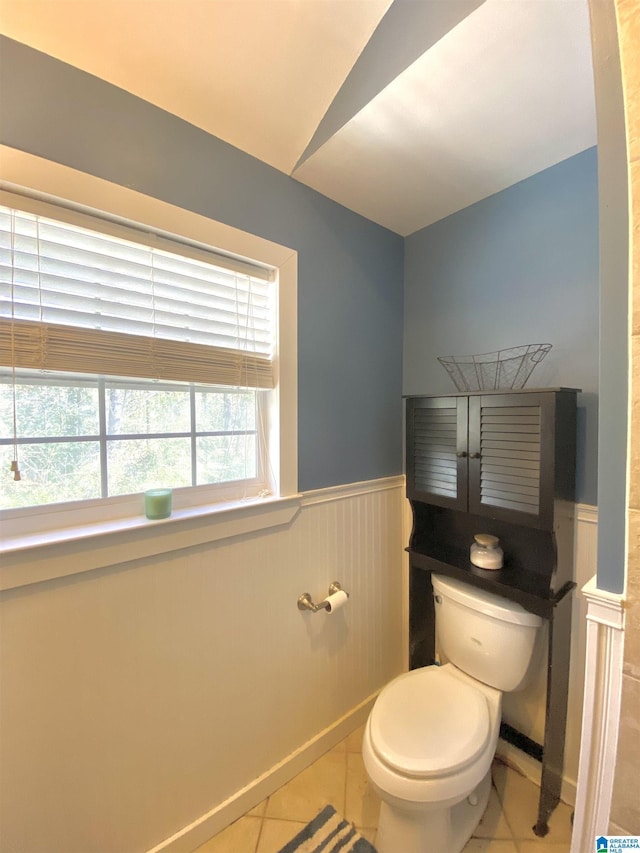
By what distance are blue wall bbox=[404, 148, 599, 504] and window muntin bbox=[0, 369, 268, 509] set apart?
3.04 ft

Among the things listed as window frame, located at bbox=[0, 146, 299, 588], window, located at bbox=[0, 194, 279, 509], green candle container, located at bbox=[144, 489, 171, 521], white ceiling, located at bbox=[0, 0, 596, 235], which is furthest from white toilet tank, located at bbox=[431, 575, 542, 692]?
white ceiling, located at bbox=[0, 0, 596, 235]

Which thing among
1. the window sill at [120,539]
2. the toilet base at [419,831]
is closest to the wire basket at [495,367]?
the window sill at [120,539]

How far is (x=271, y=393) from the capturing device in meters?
1.30

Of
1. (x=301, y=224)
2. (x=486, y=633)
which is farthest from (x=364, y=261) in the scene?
(x=486, y=633)

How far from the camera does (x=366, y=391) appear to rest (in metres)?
1.57

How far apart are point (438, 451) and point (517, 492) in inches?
12.5

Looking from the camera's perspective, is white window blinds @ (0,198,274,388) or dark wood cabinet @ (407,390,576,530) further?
dark wood cabinet @ (407,390,576,530)

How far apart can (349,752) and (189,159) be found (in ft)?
7.58

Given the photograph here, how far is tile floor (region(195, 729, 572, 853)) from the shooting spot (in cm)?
111

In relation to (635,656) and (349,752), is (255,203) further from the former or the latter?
(349,752)

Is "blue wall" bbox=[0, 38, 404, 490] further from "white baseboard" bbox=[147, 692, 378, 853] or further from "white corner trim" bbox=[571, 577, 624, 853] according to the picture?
"white baseboard" bbox=[147, 692, 378, 853]

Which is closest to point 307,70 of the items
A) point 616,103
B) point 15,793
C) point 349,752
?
point 616,103

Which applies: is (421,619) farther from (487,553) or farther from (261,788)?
(261,788)

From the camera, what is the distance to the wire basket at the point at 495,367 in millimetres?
1298
